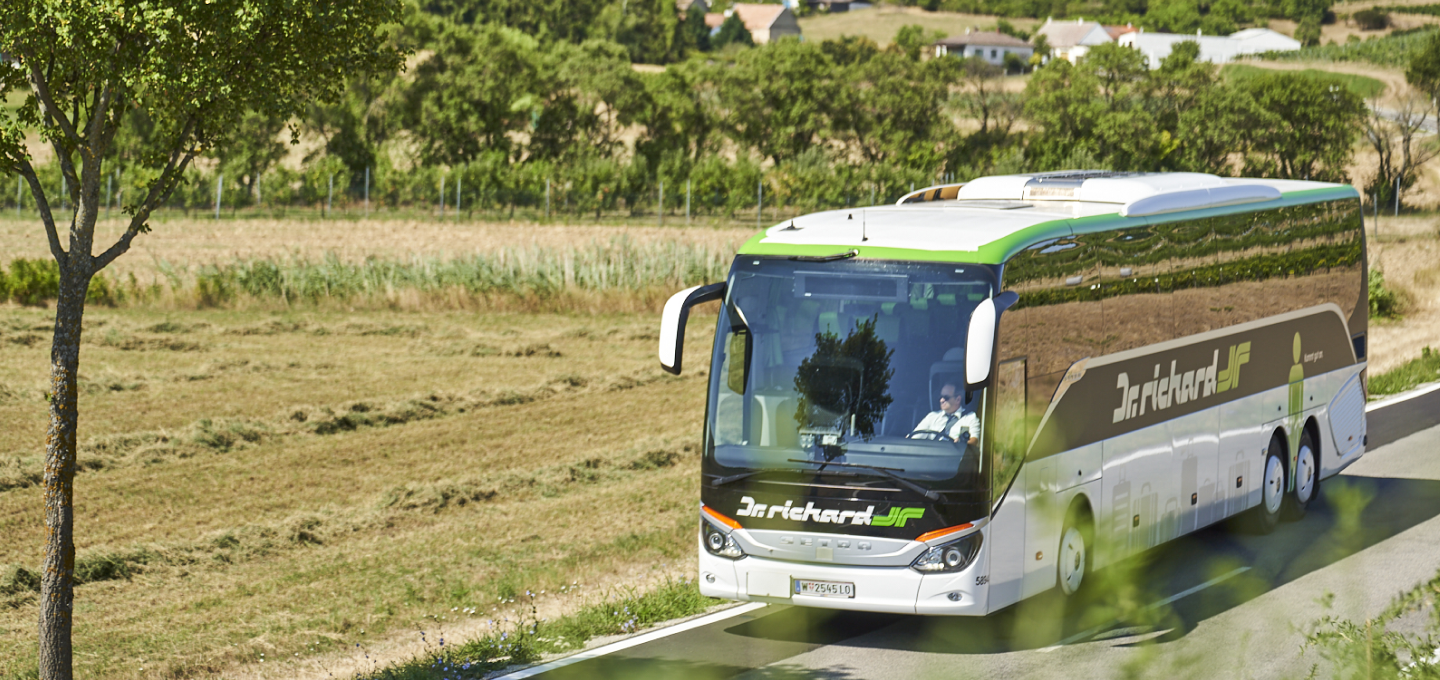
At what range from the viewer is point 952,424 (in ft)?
32.4

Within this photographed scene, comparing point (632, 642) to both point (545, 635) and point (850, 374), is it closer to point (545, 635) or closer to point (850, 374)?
point (545, 635)

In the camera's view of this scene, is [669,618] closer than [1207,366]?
Yes

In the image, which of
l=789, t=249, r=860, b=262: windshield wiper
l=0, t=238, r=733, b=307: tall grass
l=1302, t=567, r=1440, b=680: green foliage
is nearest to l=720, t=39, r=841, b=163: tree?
l=0, t=238, r=733, b=307: tall grass

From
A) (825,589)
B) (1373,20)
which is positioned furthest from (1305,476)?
(1373,20)

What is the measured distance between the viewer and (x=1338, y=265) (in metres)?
15.4

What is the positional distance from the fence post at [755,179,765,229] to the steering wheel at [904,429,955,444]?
46224mm

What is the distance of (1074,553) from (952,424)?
1948mm

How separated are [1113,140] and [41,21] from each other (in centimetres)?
6197

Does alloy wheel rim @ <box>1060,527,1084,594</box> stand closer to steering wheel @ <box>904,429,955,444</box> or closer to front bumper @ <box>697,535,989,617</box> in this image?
front bumper @ <box>697,535,989,617</box>

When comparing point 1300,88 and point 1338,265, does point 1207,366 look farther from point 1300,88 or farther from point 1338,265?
point 1300,88

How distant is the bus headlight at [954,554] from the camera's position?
981 cm

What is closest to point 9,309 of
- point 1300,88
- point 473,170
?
point 473,170

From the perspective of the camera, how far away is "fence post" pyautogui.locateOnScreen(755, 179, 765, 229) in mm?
56900

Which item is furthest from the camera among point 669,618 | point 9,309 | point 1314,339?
point 9,309
